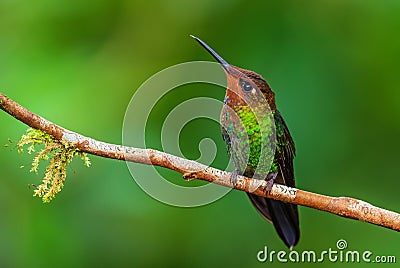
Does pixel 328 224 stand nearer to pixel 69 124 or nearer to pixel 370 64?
pixel 370 64

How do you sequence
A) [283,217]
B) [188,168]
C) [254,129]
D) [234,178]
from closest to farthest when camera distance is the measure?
1. [188,168]
2. [234,178]
3. [254,129]
4. [283,217]

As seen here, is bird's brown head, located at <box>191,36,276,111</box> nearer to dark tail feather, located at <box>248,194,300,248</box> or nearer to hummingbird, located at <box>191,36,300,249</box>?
hummingbird, located at <box>191,36,300,249</box>

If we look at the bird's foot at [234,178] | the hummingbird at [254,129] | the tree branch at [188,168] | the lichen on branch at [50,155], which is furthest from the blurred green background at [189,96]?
the tree branch at [188,168]

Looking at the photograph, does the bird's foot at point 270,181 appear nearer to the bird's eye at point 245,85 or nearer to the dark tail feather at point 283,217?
the dark tail feather at point 283,217

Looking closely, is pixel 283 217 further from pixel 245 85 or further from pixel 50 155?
pixel 50 155

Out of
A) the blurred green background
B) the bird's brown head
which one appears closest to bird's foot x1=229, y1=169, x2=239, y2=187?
the bird's brown head

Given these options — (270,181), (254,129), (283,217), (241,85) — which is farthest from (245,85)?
(283,217)
